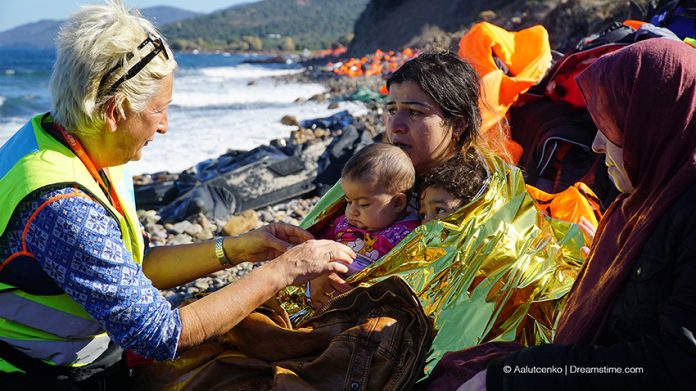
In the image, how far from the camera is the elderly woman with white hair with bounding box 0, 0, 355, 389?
6.82 ft

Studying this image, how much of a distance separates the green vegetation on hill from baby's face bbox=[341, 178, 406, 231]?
333 ft

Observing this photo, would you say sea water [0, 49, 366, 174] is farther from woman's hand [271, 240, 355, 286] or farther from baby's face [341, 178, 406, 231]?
woman's hand [271, 240, 355, 286]

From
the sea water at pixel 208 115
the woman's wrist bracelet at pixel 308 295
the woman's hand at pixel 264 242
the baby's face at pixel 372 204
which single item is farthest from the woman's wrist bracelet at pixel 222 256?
the sea water at pixel 208 115

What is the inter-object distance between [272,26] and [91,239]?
143 m

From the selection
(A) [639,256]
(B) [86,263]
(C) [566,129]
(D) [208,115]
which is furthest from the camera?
(D) [208,115]

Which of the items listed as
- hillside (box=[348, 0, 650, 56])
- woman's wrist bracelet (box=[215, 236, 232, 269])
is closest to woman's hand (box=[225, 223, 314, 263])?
woman's wrist bracelet (box=[215, 236, 232, 269])

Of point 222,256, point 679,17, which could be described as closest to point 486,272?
point 222,256

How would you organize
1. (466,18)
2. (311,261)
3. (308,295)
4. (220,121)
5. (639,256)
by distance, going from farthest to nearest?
(466,18), (220,121), (308,295), (311,261), (639,256)

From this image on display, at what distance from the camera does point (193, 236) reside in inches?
270

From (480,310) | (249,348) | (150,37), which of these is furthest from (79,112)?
(480,310)

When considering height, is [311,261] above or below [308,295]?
above

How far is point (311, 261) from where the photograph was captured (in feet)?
8.28

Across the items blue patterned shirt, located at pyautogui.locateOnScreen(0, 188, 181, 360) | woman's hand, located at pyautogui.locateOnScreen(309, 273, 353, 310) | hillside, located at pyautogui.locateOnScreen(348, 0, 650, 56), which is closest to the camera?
blue patterned shirt, located at pyautogui.locateOnScreen(0, 188, 181, 360)

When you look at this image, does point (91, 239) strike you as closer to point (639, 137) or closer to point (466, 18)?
point (639, 137)
